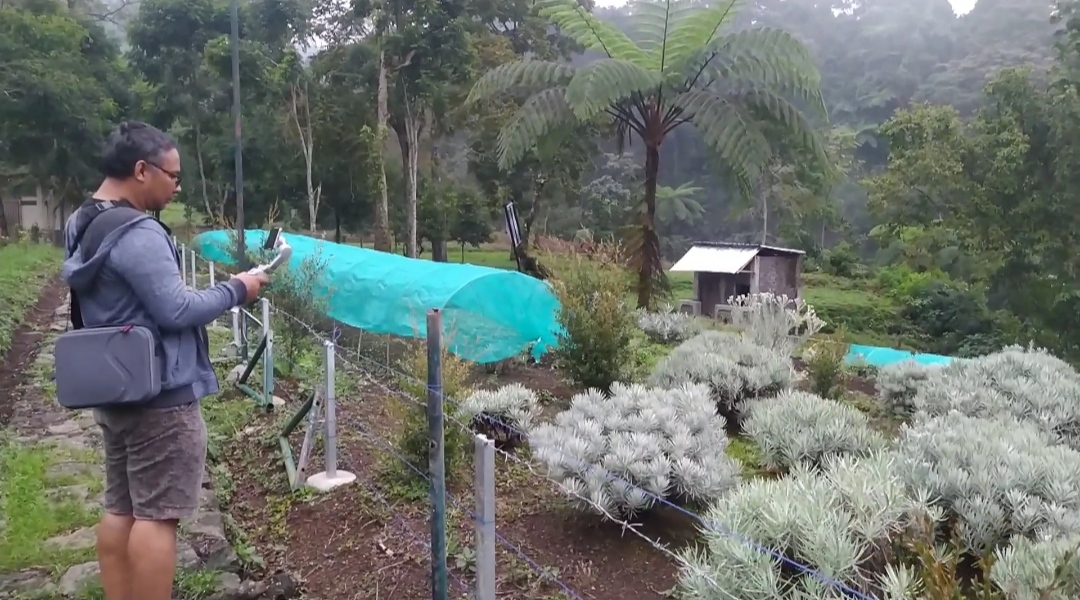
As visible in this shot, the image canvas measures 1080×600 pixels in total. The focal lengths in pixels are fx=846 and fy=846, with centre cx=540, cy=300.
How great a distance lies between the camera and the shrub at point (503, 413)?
444 cm

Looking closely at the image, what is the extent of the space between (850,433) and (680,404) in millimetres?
777

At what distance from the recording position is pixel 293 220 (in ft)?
76.1

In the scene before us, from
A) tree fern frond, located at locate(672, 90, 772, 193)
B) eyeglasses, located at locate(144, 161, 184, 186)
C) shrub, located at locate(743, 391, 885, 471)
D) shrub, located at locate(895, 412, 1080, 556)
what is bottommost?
shrub, located at locate(743, 391, 885, 471)

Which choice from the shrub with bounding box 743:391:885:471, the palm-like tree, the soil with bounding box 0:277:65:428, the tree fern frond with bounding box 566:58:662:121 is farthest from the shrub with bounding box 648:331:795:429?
the soil with bounding box 0:277:65:428

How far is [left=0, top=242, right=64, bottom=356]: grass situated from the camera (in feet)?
29.8

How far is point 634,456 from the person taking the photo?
3.41 m

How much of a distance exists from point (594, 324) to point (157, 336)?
11.6ft

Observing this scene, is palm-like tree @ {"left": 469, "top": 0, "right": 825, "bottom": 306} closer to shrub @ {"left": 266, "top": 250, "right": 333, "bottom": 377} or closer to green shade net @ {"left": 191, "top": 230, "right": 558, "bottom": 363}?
green shade net @ {"left": 191, "top": 230, "right": 558, "bottom": 363}

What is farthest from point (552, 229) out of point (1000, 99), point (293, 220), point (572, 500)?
→ point (572, 500)

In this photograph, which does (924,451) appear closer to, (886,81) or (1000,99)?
(1000,99)

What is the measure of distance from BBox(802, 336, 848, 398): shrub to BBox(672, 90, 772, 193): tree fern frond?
3055mm

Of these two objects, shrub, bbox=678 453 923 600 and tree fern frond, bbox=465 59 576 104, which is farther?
tree fern frond, bbox=465 59 576 104

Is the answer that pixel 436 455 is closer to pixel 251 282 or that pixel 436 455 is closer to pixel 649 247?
pixel 251 282

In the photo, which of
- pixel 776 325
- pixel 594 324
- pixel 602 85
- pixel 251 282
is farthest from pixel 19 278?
pixel 251 282
